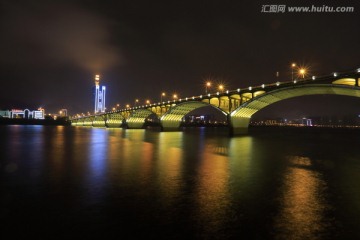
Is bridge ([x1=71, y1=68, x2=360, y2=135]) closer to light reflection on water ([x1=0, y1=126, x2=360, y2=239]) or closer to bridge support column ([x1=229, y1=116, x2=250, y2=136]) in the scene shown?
bridge support column ([x1=229, y1=116, x2=250, y2=136])

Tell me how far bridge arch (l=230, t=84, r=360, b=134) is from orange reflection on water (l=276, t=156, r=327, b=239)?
3637cm

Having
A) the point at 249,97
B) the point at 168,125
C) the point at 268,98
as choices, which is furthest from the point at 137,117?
the point at 268,98

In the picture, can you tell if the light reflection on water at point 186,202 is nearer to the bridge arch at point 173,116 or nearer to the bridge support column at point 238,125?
the bridge support column at point 238,125

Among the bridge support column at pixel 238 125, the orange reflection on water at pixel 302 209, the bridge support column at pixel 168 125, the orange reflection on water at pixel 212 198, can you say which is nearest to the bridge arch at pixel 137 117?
the bridge support column at pixel 168 125

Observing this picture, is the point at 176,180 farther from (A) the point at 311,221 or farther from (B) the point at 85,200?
Answer: (A) the point at 311,221

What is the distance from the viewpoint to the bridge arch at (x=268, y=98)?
161 feet

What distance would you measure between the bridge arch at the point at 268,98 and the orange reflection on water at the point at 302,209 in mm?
36373

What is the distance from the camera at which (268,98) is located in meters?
62.5

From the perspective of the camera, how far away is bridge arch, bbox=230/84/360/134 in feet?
161

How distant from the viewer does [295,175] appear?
51.4 ft

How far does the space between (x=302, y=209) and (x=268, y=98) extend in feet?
184

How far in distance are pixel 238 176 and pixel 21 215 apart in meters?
10.2

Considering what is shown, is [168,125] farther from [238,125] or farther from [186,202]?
[186,202]

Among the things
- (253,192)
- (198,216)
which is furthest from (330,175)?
(198,216)
